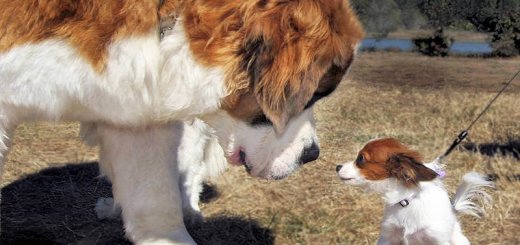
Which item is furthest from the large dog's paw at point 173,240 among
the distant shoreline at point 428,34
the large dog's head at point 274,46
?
the distant shoreline at point 428,34

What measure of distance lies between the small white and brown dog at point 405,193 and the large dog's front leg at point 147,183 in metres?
0.80

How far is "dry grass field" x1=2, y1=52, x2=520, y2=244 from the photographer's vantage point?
11.3ft

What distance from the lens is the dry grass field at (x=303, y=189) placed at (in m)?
3.44

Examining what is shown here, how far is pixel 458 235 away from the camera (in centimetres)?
296

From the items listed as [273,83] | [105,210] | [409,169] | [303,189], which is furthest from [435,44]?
[273,83]

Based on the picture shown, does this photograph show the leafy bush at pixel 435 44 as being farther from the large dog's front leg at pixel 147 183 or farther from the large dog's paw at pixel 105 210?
the large dog's front leg at pixel 147 183

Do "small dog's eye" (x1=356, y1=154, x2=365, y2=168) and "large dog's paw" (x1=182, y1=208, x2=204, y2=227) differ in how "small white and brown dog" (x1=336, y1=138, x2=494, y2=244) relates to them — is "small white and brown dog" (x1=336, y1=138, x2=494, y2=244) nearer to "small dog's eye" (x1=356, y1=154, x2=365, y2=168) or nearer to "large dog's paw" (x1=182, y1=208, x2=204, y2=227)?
"small dog's eye" (x1=356, y1=154, x2=365, y2=168)

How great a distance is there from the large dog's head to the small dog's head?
83 cm

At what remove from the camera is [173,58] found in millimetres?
2061

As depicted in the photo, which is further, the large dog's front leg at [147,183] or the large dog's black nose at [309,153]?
the large dog's front leg at [147,183]

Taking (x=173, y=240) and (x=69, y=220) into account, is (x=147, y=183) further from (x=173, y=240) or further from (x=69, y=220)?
(x=69, y=220)

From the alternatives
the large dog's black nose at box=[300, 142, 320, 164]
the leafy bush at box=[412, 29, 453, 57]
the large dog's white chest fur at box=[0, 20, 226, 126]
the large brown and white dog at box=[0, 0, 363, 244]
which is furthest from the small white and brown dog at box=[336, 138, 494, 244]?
the leafy bush at box=[412, 29, 453, 57]

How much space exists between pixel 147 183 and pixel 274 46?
3.75 ft

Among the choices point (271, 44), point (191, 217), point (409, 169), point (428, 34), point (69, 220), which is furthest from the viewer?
point (428, 34)
